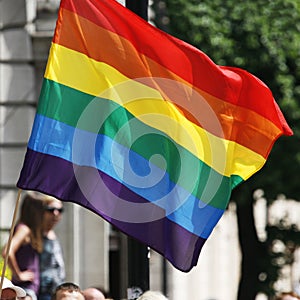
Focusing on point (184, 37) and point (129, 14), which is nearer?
point (129, 14)

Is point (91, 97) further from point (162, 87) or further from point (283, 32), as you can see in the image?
point (283, 32)

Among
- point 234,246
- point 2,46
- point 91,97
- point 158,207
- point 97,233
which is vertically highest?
point 91,97

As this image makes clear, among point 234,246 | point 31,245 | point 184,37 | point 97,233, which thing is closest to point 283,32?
point 184,37

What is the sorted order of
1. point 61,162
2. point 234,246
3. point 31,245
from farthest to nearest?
point 234,246
point 31,245
point 61,162

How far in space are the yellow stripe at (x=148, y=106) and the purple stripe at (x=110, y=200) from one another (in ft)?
1.57

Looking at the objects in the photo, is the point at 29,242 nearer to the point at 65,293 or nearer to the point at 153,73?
the point at 65,293

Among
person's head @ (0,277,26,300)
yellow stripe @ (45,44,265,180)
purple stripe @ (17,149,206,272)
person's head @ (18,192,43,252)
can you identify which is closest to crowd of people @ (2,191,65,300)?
person's head @ (18,192,43,252)

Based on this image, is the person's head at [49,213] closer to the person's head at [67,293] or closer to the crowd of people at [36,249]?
the crowd of people at [36,249]

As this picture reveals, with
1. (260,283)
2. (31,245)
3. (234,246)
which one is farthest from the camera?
(234,246)

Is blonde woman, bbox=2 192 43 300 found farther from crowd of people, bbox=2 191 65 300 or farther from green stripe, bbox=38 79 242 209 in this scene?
green stripe, bbox=38 79 242 209

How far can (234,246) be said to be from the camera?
3020cm

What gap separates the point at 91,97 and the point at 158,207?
2.45ft

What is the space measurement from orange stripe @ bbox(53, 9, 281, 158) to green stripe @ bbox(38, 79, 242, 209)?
0.23 metres

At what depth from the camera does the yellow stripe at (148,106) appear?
836cm
